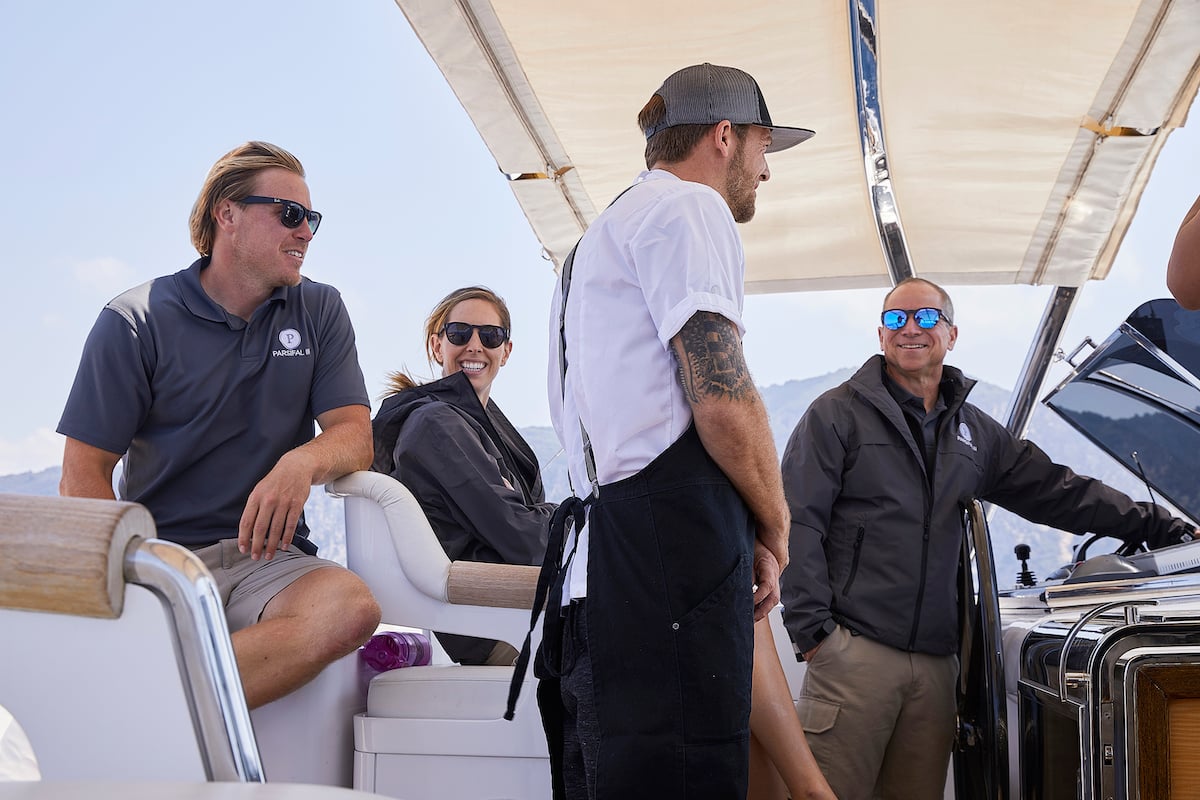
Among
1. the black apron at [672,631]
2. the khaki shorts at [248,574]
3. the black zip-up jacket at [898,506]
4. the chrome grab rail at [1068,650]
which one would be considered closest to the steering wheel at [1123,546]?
the black zip-up jacket at [898,506]

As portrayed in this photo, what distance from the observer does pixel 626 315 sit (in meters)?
2.04

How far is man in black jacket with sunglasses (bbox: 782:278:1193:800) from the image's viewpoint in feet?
10.8

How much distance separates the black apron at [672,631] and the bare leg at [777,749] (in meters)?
0.80

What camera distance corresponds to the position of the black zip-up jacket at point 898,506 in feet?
10.9

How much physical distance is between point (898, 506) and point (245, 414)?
1.99 m

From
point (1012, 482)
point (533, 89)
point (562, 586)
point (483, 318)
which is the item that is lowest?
point (562, 586)

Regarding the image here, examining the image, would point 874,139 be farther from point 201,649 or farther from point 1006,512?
point 201,649

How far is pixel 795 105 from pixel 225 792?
4388mm

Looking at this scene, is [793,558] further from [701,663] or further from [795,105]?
[795,105]

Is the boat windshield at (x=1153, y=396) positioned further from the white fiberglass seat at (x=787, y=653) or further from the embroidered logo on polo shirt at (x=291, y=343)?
the embroidered logo on polo shirt at (x=291, y=343)

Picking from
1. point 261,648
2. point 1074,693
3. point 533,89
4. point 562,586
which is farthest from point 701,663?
point 533,89

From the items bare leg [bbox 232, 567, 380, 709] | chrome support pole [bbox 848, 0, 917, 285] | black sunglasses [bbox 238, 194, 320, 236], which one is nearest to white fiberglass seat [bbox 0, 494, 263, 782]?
bare leg [bbox 232, 567, 380, 709]

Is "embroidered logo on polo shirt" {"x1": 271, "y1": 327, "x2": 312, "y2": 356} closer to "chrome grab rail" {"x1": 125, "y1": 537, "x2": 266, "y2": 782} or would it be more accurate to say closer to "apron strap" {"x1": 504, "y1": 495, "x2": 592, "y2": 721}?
"apron strap" {"x1": 504, "y1": 495, "x2": 592, "y2": 721}

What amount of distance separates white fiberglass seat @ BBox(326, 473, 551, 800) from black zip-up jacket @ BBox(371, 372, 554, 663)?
0.45 metres
